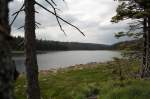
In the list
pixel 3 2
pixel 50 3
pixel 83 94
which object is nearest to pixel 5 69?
pixel 3 2

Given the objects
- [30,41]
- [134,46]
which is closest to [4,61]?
[30,41]

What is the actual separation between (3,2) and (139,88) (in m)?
10.3

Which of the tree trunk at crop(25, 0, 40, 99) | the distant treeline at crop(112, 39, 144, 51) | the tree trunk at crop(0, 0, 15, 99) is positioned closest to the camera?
the tree trunk at crop(0, 0, 15, 99)

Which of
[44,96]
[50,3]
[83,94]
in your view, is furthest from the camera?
[44,96]

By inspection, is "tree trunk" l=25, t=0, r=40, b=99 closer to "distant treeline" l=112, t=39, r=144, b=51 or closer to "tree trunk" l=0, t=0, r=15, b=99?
"tree trunk" l=0, t=0, r=15, b=99

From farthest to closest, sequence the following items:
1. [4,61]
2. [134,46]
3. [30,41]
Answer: [134,46] < [30,41] < [4,61]

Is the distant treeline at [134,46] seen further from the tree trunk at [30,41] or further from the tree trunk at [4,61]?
the tree trunk at [4,61]

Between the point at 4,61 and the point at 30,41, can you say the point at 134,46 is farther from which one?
the point at 4,61

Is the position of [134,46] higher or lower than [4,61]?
higher

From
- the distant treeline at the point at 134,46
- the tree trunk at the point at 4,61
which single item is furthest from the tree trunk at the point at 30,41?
the distant treeline at the point at 134,46

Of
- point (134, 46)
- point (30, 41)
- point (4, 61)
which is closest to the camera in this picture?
point (4, 61)

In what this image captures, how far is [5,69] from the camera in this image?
2.34 metres

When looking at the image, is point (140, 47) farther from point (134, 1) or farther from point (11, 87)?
Result: point (11, 87)

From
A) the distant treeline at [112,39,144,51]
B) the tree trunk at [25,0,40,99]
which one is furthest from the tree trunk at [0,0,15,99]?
the distant treeline at [112,39,144,51]
